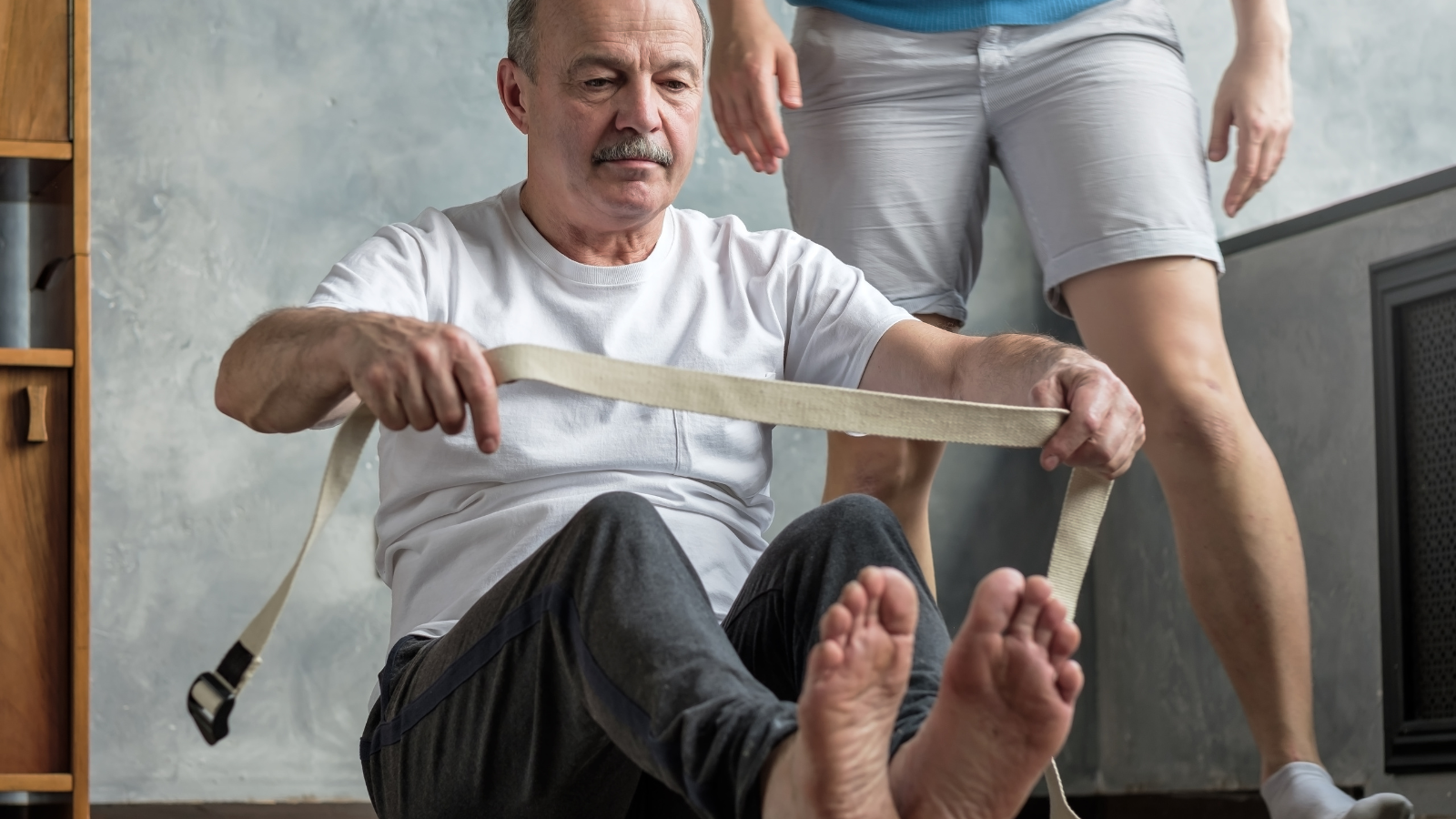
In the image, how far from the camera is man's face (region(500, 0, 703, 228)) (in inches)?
48.7

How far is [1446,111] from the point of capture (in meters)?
2.54

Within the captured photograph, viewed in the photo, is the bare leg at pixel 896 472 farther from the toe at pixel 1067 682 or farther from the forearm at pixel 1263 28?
the toe at pixel 1067 682

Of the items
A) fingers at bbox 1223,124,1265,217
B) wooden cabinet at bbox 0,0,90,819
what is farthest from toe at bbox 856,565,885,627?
wooden cabinet at bbox 0,0,90,819

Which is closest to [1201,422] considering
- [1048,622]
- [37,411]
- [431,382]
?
[1048,622]

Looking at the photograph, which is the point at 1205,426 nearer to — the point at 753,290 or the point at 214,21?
the point at 753,290

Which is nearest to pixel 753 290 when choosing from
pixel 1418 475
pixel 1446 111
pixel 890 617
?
pixel 890 617

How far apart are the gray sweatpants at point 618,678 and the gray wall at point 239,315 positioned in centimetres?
122

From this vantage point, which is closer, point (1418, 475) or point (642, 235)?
point (642, 235)

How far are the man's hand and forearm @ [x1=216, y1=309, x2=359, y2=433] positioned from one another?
3.14 feet

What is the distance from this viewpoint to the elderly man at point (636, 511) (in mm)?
724

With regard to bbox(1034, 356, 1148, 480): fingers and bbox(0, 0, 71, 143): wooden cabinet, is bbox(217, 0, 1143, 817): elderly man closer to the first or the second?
bbox(1034, 356, 1148, 480): fingers

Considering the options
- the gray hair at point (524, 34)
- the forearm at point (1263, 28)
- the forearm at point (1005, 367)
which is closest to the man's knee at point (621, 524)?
the forearm at point (1005, 367)

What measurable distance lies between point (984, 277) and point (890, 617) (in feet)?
6.56

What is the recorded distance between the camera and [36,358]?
174 cm
